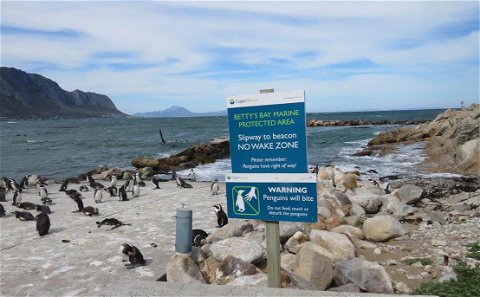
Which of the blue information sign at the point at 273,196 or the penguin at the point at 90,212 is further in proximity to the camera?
the penguin at the point at 90,212

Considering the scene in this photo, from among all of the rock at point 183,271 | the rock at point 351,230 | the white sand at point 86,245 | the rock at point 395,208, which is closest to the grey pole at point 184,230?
the rock at point 183,271

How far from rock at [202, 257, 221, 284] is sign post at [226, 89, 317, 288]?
1.63 m

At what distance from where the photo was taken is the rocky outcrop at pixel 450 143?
21656 mm

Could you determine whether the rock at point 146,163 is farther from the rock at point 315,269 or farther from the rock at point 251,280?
the rock at point 251,280

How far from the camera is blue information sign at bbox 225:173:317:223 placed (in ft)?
14.6

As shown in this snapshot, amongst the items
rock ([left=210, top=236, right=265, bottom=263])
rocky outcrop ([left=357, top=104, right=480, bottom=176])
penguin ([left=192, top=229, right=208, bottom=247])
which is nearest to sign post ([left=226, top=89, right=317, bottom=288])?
rock ([left=210, top=236, right=265, bottom=263])

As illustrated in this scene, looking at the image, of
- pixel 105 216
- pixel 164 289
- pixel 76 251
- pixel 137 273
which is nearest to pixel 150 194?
pixel 105 216

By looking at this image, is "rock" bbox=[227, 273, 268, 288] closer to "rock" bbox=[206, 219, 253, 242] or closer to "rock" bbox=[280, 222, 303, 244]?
"rock" bbox=[206, 219, 253, 242]

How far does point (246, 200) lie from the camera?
481cm

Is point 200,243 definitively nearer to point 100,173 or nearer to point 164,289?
point 164,289

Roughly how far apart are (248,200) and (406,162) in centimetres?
2455

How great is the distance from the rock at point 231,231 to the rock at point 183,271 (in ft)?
5.86

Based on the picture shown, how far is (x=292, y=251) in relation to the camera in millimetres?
7758

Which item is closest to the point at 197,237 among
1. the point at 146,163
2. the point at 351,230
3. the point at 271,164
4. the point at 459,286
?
the point at 351,230
